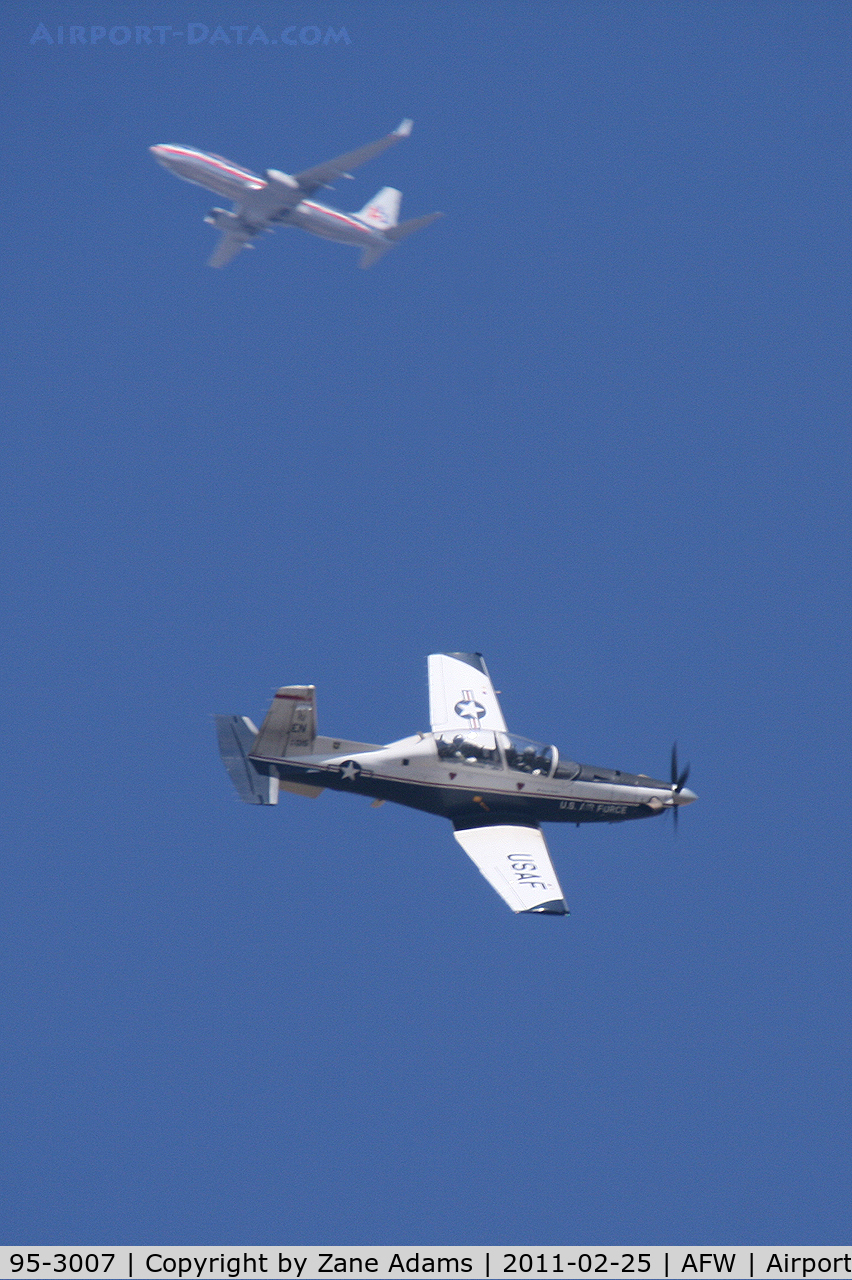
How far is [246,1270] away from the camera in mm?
20234

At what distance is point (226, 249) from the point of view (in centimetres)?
3925

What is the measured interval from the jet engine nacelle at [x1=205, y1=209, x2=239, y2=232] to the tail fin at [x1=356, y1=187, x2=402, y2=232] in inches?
154

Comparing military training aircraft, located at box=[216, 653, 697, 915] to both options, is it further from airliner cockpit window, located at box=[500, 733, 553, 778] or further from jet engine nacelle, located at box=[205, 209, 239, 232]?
jet engine nacelle, located at box=[205, 209, 239, 232]

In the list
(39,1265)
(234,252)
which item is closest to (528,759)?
(39,1265)

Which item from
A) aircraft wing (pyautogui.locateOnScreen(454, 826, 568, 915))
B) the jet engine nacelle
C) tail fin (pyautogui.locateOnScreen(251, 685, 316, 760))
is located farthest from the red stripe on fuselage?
aircraft wing (pyautogui.locateOnScreen(454, 826, 568, 915))

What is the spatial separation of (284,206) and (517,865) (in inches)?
803

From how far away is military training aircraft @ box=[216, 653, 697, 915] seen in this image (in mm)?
25625

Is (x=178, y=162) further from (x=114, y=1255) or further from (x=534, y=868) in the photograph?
(x=114, y=1255)

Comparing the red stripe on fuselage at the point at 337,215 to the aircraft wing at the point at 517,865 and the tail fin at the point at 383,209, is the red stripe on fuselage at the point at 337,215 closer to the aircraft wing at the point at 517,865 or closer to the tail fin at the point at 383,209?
the tail fin at the point at 383,209

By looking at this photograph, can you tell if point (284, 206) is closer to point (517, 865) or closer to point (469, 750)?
point (469, 750)

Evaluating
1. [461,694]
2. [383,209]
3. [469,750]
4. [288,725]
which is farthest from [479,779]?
[383,209]

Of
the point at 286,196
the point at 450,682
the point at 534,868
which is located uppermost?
the point at 286,196

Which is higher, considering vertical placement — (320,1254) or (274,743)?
(274,743)

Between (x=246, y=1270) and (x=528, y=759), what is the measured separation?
1074cm
